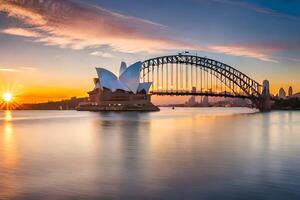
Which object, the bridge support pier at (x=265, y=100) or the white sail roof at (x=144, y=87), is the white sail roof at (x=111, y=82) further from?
the bridge support pier at (x=265, y=100)

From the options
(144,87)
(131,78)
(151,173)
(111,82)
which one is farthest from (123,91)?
(151,173)

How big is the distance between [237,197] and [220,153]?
1276cm

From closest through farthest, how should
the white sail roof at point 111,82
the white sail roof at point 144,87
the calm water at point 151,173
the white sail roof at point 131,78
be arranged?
the calm water at point 151,173
the white sail roof at point 131,78
the white sail roof at point 111,82
the white sail roof at point 144,87

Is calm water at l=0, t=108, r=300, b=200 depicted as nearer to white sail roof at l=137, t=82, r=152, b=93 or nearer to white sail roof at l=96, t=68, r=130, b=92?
white sail roof at l=96, t=68, r=130, b=92

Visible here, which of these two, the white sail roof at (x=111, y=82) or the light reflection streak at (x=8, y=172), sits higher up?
the white sail roof at (x=111, y=82)

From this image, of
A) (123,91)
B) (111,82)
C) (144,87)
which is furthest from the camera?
(144,87)

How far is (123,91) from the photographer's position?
147 meters

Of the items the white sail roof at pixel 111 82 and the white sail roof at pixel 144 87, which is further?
the white sail roof at pixel 144 87

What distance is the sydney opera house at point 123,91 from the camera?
143 metres

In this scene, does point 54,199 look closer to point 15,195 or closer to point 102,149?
point 15,195

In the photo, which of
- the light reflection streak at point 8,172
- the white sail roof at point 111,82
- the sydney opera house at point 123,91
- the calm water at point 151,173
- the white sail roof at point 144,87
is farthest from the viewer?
the white sail roof at point 144,87

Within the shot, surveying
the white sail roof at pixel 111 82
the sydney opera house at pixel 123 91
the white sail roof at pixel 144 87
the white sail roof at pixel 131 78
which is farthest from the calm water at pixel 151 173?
the white sail roof at pixel 144 87

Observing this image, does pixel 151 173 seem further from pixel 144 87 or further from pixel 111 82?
pixel 144 87

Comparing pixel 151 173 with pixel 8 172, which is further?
pixel 8 172
